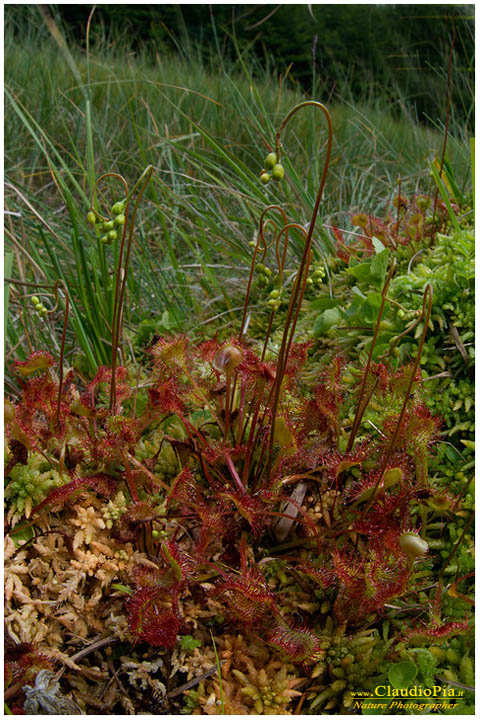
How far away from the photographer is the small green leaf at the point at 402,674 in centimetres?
95

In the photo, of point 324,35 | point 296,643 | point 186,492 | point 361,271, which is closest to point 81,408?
point 186,492

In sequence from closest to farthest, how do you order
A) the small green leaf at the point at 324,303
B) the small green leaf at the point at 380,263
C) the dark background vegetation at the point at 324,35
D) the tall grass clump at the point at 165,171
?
the small green leaf at the point at 380,263 < the small green leaf at the point at 324,303 < the tall grass clump at the point at 165,171 < the dark background vegetation at the point at 324,35

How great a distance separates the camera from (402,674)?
0.96 meters

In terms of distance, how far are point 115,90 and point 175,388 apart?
3420mm

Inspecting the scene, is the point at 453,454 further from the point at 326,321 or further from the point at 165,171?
the point at 165,171

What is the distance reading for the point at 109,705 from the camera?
0.99m

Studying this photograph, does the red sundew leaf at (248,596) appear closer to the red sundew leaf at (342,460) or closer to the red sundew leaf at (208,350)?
the red sundew leaf at (342,460)

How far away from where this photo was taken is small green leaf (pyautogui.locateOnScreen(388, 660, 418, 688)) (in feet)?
3.13

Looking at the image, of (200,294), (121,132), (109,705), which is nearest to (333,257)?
(200,294)

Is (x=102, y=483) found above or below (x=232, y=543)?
above

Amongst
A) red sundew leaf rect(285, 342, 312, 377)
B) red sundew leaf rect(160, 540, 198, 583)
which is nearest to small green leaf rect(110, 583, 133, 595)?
red sundew leaf rect(160, 540, 198, 583)

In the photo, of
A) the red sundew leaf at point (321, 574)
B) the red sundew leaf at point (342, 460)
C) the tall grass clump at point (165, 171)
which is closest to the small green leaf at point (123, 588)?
the red sundew leaf at point (321, 574)

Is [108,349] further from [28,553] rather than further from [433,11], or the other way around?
[433,11]

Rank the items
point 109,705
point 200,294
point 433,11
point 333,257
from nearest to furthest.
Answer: point 109,705 < point 333,257 < point 200,294 < point 433,11
